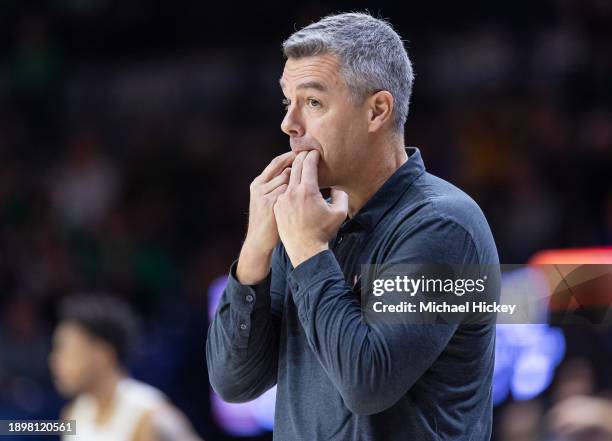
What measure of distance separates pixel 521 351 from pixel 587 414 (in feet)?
3.21

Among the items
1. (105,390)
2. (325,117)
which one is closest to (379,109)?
(325,117)

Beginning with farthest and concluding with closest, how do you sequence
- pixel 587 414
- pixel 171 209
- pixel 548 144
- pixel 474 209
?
pixel 171 209 < pixel 548 144 < pixel 587 414 < pixel 474 209

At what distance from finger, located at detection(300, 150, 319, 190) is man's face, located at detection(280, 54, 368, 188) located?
26mm

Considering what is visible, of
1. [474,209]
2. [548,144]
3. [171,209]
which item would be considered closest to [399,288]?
[474,209]

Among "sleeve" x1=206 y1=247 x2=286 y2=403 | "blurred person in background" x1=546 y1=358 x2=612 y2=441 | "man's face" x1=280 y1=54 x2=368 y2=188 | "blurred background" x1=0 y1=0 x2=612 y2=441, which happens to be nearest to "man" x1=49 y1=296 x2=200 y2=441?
"blurred background" x1=0 y1=0 x2=612 y2=441

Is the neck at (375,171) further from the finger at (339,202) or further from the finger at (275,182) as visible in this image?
the finger at (275,182)

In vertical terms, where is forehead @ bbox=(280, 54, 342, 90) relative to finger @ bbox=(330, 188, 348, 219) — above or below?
above

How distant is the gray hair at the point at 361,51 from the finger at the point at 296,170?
0.56 feet

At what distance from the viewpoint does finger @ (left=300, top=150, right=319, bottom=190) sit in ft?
7.48

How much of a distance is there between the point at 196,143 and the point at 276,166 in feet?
19.5

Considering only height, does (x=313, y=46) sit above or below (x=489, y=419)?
above

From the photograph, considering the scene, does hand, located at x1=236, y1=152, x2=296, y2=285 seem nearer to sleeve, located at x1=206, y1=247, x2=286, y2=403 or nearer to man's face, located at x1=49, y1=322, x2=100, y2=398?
sleeve, located at x1=206, y1=247, x2=286, y2=403

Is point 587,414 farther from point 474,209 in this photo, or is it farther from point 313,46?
point 313,46

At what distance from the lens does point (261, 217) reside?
7.63ft
